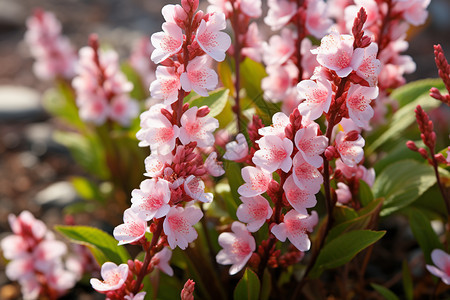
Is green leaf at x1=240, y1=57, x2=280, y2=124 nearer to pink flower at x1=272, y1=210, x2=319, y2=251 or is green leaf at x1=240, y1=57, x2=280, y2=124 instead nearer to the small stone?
pink flower at x1=272, y1=210, x2=319, y2=251

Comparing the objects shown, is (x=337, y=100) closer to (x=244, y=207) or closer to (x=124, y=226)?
(x=244, y=207)

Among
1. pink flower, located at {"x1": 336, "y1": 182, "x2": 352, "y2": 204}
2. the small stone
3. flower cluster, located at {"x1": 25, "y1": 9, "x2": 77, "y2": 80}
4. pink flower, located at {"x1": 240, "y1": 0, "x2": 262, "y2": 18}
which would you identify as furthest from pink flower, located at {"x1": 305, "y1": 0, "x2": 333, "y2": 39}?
the small stone

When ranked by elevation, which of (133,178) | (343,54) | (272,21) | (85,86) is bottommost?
(133,178)

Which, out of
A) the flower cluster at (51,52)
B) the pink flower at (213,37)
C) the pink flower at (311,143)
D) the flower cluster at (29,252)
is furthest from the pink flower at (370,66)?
the flower cluster at (51,52)

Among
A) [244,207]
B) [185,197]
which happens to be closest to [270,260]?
[244,207]

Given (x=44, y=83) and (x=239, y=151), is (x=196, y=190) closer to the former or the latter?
(x=239, y=151)

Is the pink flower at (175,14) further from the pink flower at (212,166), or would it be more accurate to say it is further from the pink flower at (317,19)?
the pink flower at (317,19)
